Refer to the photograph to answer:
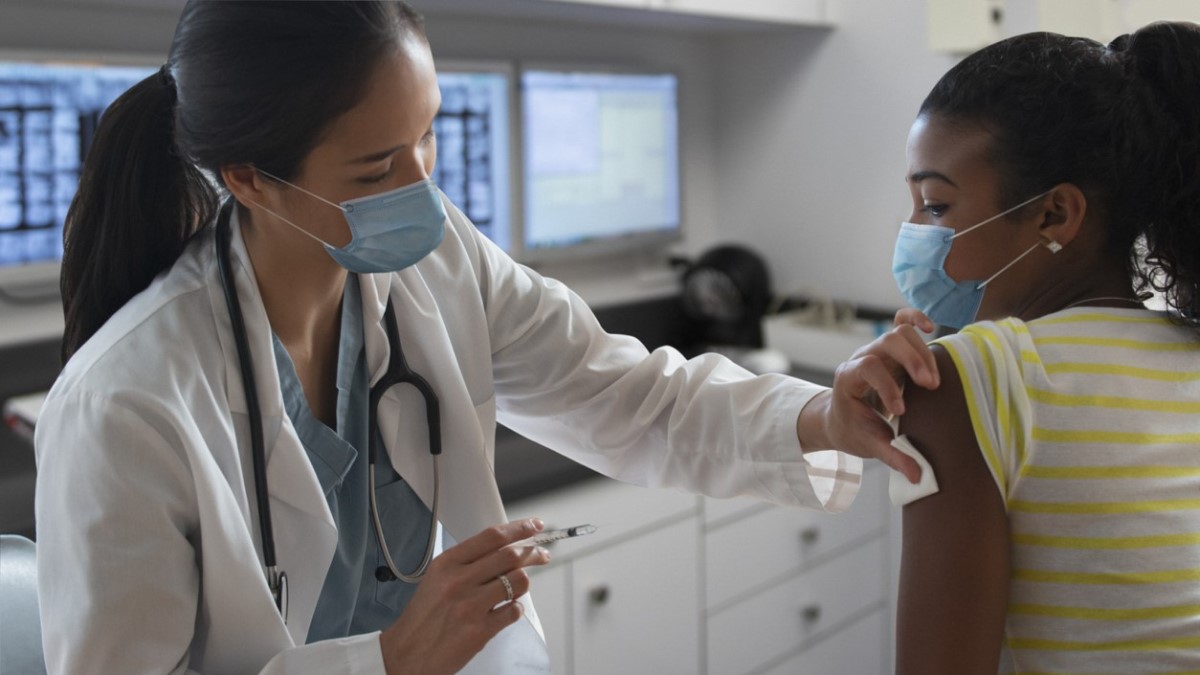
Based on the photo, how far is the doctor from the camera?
1.04 meters

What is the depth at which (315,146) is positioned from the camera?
1.15 m

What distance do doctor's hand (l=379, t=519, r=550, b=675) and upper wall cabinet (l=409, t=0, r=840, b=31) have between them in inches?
56.8

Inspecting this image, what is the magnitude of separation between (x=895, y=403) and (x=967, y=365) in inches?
3.1

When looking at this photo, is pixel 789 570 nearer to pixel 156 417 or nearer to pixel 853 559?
pixel 853 559

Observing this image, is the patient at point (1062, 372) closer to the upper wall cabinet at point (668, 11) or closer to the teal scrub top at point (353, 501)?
the teal scrub top at point (353, 501)

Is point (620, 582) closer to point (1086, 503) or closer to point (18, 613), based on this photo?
point (18, 613)

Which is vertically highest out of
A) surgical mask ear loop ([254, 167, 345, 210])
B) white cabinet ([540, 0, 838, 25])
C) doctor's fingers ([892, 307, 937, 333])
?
white cabinet ([540, 0, 838, 25])

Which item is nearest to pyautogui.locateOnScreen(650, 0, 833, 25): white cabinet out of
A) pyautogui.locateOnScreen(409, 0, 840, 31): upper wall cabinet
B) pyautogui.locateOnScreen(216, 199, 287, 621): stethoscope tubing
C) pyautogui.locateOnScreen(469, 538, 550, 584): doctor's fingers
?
pyautogui.locateOnScreen(409, 0, 840, 31): upper wall cabinet

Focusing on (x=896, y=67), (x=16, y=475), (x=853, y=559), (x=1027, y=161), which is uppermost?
(x=896, y=67)

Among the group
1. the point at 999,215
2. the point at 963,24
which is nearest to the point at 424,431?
the point at 999,215

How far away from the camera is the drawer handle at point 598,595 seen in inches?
85.2

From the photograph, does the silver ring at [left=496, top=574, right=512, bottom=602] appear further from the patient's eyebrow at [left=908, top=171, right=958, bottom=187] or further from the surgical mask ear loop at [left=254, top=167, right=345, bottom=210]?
the patient's eyebrow at [left=908, top=171, right=958, bottom=187]

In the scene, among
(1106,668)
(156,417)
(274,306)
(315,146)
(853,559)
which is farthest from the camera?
(853,559)

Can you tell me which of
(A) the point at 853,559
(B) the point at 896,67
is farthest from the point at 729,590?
(B) the point at 896,67
